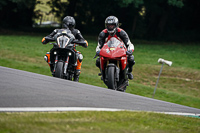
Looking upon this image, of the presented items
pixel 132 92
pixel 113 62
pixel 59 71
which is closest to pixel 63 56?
pixel 59 71

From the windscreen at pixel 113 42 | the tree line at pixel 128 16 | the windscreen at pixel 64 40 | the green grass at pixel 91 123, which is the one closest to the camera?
the green grass at pixel 91 123

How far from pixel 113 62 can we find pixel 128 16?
35.3 m

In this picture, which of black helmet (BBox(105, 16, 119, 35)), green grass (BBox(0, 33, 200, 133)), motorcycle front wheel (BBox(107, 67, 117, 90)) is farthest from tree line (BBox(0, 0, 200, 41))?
motorcycle front wheel (BBox(107, 67, 117, 90))

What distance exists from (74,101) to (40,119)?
132cm

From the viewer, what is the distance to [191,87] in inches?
611

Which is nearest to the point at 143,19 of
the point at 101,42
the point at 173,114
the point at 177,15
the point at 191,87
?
the point at 177,15

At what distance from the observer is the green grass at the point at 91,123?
4.57 m

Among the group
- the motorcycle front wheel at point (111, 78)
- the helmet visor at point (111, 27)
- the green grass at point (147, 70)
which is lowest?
the green grass at point (147, 70)

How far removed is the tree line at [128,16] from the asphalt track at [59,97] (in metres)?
30.0

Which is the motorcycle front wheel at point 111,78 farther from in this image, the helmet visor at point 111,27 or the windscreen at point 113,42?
the helmet visor at point 111,27

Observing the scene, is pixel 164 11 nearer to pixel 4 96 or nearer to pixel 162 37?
pixel 162 37

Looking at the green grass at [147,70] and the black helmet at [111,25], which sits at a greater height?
the black helmet at [111,25]

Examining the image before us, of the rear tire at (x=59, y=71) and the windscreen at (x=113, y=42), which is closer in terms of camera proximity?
the rear tire at (x=59, y=71)

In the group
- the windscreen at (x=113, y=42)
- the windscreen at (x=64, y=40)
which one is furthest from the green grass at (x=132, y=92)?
the windscreen at (x=64, y=40)
